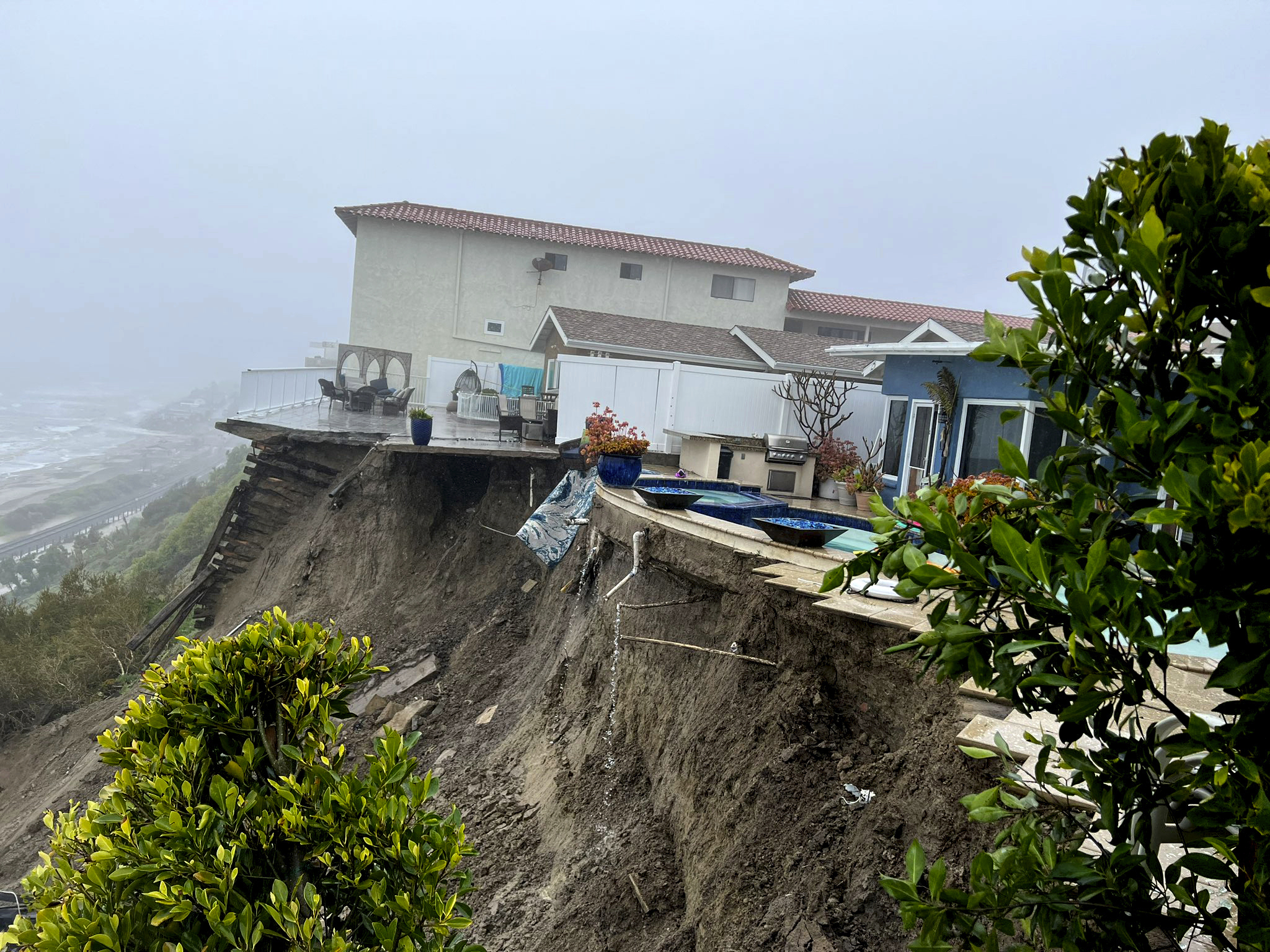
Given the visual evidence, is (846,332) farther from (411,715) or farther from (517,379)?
(411,715)

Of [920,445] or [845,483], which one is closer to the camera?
[920,445]

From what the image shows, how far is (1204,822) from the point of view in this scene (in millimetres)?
Answer: 1669

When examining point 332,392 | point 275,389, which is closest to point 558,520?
point 275,389

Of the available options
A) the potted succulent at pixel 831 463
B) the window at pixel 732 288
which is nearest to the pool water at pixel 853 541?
the potted succulent at pixel 831 463

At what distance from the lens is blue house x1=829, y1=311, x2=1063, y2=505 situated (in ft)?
39.6

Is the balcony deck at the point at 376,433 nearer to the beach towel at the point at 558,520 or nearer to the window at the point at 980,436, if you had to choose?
the beach towel at the point at 558,520

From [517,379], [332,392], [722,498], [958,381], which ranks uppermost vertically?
[958,381]

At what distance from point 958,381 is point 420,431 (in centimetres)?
906

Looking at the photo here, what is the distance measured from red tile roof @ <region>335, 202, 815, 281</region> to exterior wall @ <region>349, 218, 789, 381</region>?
0.93 feet

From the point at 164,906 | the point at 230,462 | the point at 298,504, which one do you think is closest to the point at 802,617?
the point at 164,906

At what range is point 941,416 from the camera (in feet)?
45.4

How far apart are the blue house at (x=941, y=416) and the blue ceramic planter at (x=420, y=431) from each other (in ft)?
24.0

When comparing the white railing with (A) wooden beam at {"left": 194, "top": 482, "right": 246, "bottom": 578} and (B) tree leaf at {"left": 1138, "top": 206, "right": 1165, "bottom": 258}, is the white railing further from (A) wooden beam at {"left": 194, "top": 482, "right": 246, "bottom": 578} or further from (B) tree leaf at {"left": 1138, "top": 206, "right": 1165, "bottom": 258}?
(B) tree leaf at {"left": 1138, "top": 206, "right": 1165, "bottom": 258}

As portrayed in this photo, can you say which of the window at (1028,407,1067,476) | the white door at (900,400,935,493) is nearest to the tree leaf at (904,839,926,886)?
the window at (1028,407,1067,476)
